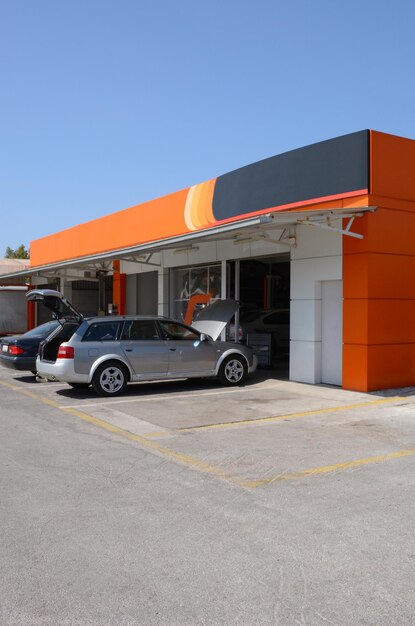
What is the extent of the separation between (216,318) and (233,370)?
1680 millimetres

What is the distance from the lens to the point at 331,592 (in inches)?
145

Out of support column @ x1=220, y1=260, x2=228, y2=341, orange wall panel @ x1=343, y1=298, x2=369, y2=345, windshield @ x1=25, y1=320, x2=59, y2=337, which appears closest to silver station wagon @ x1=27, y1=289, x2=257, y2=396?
windshield @ x1=25, y1=320, x2=59, y2=337

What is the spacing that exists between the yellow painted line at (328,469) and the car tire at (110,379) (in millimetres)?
5892

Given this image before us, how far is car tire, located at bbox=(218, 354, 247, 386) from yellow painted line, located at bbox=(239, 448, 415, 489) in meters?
5.96

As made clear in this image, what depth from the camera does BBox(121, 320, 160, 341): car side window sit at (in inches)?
468

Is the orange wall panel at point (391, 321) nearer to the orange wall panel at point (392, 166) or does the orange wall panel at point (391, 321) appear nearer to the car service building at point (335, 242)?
the car service building at point (335, 242)

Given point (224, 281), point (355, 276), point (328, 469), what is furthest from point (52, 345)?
point (328, 469)

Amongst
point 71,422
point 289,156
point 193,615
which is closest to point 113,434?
point 71,422

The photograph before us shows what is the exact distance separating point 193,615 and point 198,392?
8905 millimetres

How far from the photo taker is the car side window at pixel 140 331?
11.9 metres

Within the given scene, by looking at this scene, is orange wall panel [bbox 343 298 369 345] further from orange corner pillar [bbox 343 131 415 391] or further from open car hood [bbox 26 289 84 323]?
open car hood [bbox 26 289 84 323]

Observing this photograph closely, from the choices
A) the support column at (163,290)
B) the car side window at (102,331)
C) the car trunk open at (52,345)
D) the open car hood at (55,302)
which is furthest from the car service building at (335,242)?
the car trunk open at (52,345)

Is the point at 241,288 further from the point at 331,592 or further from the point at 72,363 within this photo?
the point at 331,592

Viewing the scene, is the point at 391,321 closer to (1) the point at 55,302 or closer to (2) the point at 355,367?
(2) the point at 355,367
